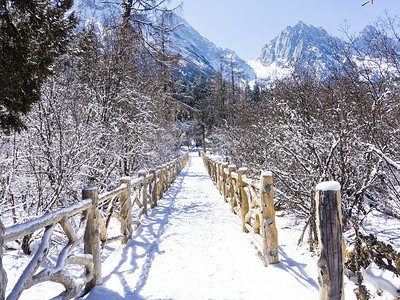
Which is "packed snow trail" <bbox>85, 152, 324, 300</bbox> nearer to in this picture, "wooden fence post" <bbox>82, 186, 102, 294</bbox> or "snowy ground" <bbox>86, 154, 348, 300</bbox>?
"snowy ground" <bbox>86, 154, 348, 300</bbox>

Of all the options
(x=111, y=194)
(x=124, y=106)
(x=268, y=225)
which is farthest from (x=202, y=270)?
(x=124, y=106)

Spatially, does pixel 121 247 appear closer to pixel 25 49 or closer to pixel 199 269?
pixel 199 269

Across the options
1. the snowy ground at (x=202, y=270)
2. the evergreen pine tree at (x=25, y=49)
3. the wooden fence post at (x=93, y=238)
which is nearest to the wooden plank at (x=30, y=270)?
the snowy ground at (x=202, y=270)

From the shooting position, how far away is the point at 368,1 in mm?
3031

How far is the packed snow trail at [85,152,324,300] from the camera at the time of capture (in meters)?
2.67

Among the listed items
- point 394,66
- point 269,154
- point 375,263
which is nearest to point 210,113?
point 269,154

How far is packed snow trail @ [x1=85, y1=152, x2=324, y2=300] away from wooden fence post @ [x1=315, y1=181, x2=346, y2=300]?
2.59 ft

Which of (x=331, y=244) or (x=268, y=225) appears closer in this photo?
(x=331, y=244)

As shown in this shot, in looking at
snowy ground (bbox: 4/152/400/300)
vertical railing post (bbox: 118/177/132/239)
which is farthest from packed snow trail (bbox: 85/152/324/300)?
vertical railing post (bbox: 118/177/132/239)

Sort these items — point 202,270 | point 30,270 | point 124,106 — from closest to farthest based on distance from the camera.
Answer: point 30,270 < point 202,270 < point 124,106

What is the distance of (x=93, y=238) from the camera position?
267cm

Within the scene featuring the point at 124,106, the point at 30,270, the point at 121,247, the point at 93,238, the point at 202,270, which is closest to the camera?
the point at 30,270

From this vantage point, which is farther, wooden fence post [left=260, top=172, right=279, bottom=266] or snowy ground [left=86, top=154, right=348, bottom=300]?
wooden fence post [left=260, top=172, right=279, bottom=266]

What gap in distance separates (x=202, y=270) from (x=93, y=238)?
1582mm
